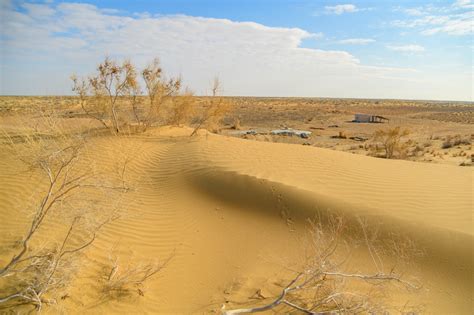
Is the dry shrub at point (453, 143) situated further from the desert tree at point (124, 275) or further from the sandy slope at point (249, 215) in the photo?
the desert tree at point (124, 275)

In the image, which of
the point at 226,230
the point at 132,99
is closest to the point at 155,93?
the point at 132,99

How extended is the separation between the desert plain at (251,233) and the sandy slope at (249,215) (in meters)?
0.03

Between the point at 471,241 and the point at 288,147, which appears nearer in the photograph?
the point at 471,241

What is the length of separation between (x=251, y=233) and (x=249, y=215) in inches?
24.9

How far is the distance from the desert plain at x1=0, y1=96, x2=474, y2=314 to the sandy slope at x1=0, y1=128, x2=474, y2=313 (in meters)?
0.03

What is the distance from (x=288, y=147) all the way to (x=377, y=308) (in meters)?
7.33

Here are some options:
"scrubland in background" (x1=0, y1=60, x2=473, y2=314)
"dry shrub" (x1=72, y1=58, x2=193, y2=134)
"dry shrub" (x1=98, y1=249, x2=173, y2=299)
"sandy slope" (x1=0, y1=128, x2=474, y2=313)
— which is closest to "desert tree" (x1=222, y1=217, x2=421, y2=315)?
"scrubland in background" (x1=0, y1=60, x2=473, y2=314)

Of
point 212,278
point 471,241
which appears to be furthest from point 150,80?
point 471,241

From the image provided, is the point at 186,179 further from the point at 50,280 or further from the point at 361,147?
the point at 361,147

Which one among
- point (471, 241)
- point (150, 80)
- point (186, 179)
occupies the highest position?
point (150, 80)

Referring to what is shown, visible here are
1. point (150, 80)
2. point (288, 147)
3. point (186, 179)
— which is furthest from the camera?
point (150, 80)

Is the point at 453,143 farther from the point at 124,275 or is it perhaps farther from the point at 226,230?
the point at 124,275

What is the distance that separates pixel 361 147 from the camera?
52.1ft

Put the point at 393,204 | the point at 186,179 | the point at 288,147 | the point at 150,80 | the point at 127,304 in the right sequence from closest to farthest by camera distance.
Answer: the point at 127,304 < the point at 393,204 < the point at 186,179 < the point at 288,147 < the point at 150,80
